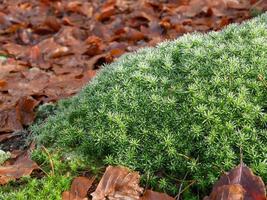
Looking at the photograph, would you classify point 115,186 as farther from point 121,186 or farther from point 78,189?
point 78,189

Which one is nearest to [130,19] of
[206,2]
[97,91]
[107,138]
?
[206,2]

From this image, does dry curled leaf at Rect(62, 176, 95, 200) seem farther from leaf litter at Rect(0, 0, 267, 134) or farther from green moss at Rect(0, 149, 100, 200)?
leaf litter at Rect(0, 0, 267, 134)

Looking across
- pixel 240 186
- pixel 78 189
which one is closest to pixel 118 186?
pixel 78 189

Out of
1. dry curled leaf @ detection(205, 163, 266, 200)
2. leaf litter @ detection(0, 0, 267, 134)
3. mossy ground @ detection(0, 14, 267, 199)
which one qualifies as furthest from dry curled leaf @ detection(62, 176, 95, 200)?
leaf litter @ detection(0, 0, 267, 134)

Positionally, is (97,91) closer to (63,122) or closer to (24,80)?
(63,122)

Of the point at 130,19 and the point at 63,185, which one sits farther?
the point at 130,19
